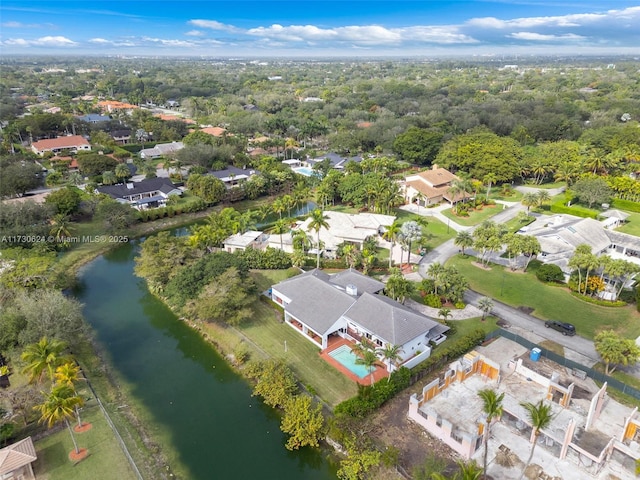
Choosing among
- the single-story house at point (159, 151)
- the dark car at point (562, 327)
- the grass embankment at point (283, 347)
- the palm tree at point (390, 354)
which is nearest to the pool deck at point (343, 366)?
the grass embankment at point (283, 347)

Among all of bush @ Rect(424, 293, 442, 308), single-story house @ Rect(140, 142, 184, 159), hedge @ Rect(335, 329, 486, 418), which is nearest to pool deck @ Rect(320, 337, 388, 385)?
hedge @ Rect(335, 329, 486, 418)

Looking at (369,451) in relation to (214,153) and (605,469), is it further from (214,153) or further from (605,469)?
(214,153)

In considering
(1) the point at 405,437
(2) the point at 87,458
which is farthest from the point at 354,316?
(2) the point at 87,458

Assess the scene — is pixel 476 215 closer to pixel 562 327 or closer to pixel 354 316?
pixel 562 327

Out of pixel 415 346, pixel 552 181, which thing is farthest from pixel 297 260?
pixel 552 181

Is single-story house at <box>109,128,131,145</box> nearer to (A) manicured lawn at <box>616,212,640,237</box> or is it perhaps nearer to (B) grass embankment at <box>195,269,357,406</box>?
(B) grass embankment at <box>195,269,357,406</box>

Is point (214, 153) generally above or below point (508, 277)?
above
